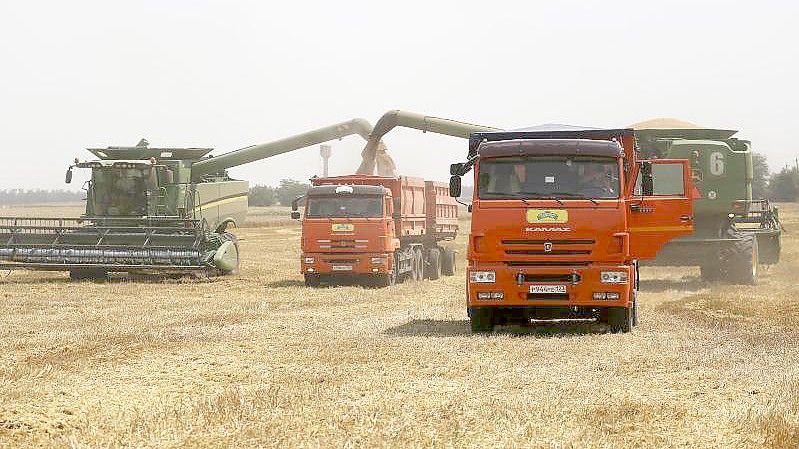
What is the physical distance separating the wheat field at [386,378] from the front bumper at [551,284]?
0.52 metres

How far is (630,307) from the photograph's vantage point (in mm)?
16859

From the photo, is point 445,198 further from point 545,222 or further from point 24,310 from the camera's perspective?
point 545,222

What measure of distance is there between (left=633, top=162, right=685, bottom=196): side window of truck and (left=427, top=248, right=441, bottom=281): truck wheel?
57.2 ft

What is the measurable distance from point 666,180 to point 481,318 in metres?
3.69

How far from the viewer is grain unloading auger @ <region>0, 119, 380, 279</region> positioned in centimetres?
2980

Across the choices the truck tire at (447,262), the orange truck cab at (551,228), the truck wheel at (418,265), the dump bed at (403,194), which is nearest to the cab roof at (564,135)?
the orange truck cab at (551,228)

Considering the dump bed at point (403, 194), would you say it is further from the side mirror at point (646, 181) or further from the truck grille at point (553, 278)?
the truck grille at point (553, 278)

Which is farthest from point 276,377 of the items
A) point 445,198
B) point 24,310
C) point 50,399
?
point 445,198

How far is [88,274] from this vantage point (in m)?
31.2

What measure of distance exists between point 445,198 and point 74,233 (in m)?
12.0

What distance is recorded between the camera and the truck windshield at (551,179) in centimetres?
1622

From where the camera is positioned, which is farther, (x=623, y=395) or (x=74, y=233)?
(x=74, y=233)

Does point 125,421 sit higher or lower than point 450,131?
lower

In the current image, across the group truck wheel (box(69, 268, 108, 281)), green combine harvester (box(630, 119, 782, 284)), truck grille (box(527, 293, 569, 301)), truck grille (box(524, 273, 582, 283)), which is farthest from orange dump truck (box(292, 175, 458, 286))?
truck grille (box(524, 273, 582, 283))
